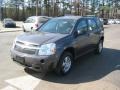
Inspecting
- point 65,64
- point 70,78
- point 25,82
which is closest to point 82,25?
point 65,64

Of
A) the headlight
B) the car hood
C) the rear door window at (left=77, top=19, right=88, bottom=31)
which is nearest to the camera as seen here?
the headlight

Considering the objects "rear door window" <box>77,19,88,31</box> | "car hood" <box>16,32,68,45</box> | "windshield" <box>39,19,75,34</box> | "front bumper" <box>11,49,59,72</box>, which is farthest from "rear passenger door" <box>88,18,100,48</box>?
"front bumper" <box>11,49,59,72</box>

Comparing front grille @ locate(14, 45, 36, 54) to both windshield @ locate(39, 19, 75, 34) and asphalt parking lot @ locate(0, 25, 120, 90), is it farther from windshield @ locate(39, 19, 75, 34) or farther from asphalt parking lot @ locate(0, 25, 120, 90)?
windshield @ locate(39, 19, 75, 34)

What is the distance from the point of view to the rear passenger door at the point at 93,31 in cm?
852

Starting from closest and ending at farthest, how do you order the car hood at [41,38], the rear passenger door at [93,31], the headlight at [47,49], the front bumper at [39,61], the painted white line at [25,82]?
the painted white line at [25,82] → the front bumper at [39,61] → the headlight at [47,49] → the car hood at [41,38] → the rear passenger door at [93,31]

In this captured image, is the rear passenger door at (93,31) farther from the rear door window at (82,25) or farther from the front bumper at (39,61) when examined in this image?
the front bumper at (39,61)

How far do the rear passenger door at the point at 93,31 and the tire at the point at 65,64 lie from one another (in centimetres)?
184

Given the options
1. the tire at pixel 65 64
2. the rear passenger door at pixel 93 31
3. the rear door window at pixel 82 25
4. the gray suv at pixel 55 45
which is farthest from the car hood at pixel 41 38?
the rear passenger door at pixel 93 31

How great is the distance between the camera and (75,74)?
22.4 ft

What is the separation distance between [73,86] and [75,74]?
1.03 metres

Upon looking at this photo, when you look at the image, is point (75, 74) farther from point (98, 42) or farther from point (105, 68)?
point (98, 42)

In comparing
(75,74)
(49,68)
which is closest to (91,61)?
(75,74)

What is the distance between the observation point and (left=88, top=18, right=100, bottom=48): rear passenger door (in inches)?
336

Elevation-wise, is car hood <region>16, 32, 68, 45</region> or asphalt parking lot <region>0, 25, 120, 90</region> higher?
car hood <region>16, 32, 68, 45</region>
